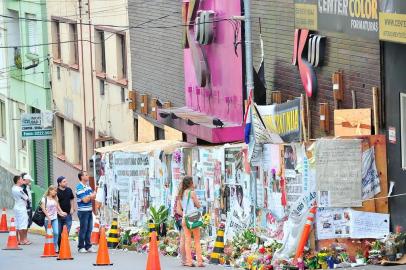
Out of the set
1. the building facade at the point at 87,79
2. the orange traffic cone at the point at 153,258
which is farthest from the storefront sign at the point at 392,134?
the building facade at the point at 87,79

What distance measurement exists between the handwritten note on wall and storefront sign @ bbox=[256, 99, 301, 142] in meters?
2.93

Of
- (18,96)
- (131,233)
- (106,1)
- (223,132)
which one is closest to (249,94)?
(223,132)

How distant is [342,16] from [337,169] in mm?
2355

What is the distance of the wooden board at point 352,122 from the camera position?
68.0 ft

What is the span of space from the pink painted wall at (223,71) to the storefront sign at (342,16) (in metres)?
4.78

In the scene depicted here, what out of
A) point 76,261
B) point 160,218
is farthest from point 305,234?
point 160,218

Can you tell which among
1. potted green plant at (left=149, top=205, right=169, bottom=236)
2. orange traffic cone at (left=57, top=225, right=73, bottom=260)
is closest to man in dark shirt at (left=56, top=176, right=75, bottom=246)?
orange traffic cone at (left=57, top=225, right=73, bottom=260)

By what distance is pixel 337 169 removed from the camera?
20047mm

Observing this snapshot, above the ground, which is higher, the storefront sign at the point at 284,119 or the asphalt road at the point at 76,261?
the storefront sign at the point at 284,119

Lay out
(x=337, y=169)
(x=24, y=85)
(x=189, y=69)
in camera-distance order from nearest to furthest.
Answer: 1. (x=337, y=169)
2. (x=189, y=69)
3. (x=24, y=85)

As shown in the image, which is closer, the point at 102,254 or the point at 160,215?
the point at 102,254

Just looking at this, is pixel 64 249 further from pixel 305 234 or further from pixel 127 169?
pixel 127 169

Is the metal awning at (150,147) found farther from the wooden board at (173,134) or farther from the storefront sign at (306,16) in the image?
the storefront sign at (306,16)

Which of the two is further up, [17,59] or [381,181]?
[17,59]
